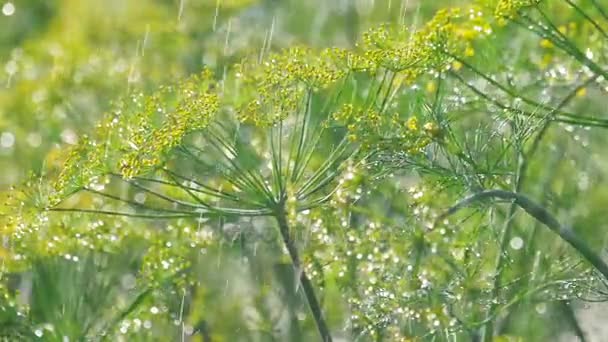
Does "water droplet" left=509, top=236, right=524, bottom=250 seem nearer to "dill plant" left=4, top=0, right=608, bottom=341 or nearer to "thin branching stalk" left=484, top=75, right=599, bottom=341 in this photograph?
"dill plant" left=4, top=0, right=608, bottom=341

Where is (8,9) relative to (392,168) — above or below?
above


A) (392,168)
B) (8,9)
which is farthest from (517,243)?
(8,9)

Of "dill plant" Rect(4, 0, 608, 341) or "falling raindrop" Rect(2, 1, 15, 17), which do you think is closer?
"dill plant" Rect(4, 0, 608, 341)

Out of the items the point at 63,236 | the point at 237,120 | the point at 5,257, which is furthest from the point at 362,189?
the point at 5,257

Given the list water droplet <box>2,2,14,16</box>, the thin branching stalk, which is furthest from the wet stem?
water droplet <box>2,2,14,16</box>

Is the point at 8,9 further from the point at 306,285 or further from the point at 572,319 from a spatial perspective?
the point at 572,319

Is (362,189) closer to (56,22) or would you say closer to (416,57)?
(416,57)

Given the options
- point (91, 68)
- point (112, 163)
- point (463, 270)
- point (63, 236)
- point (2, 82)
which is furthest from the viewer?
point (2, 82)

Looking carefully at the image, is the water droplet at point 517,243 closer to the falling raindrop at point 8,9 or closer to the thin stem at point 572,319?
the thin stem at point 572,319
